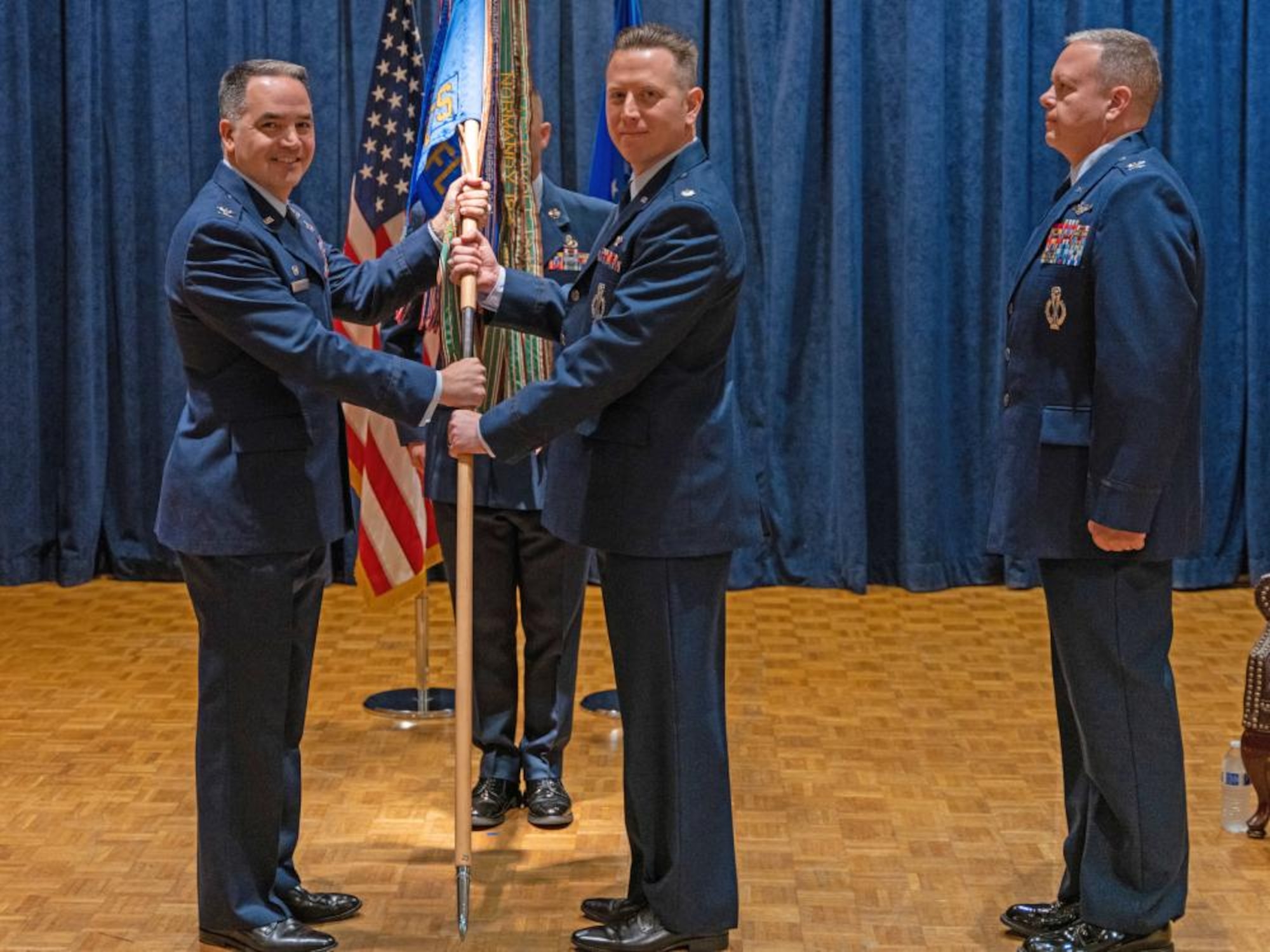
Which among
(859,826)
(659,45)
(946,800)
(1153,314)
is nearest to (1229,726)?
(946,800)

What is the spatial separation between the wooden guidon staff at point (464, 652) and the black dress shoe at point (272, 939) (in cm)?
28

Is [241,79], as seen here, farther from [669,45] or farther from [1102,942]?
[1102,942]

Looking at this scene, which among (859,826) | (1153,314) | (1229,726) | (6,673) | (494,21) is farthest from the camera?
(6,673)

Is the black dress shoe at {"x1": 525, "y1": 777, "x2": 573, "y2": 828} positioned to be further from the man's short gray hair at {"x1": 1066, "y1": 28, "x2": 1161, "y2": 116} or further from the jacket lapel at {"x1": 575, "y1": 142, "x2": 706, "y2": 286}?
the man's short gray hair at {"x1": 1066, "y1": 28, "x2": 1161, "y2": 116}

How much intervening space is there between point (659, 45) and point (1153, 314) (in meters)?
1.00

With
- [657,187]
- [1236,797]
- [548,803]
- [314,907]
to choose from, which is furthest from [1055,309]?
[314,907]

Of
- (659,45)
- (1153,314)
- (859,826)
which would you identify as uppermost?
(659,45)

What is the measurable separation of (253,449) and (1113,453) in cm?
156

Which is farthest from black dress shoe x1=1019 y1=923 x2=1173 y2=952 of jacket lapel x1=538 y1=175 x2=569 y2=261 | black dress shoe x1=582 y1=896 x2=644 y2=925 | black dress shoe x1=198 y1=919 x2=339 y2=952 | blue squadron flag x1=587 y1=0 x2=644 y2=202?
blue squadron flag x1=587 y1=0 x2=644 y2=202

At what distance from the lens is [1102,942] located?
3.19 metres

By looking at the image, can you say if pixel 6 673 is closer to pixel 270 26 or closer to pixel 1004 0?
pixel 270 26

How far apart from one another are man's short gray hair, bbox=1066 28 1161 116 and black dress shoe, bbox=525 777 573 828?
6.70 feet

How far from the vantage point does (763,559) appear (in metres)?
6.91

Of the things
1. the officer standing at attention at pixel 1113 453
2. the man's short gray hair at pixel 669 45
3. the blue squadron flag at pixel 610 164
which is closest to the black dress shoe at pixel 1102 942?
the officer standing at attention at pixel 1113 453
